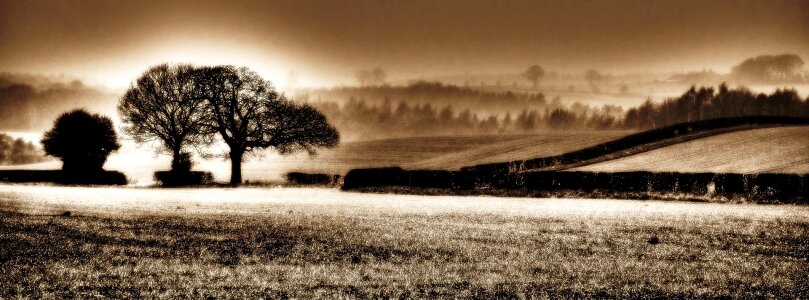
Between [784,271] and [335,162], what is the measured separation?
7900cm

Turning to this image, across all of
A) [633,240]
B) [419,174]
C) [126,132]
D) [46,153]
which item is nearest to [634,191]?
[419,174]

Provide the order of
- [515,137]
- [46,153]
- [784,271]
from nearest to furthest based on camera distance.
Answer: [784,271] < [46,153] < [515,137]

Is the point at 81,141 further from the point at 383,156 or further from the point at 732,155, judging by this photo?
the point at 732,155

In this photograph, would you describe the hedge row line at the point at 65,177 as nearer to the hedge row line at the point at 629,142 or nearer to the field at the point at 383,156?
the field at the point at 383,156

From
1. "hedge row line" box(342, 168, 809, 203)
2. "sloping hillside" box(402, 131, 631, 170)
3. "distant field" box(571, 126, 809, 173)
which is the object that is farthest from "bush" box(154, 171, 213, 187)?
"distant field" box(571, 126, 809, 173)

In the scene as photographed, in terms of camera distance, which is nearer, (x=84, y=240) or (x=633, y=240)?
(x=84, y=240)

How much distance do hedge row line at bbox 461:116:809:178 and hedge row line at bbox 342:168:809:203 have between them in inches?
Result: 81.6

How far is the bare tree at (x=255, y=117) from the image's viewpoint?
7012cm

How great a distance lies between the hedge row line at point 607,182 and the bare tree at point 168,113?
2541 centimetres

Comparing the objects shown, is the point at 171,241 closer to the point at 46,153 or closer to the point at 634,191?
the point at 634,191

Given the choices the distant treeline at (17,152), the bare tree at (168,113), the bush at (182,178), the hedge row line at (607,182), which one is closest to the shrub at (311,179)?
the hedge row line at (607,182)

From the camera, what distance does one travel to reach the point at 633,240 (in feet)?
55.8

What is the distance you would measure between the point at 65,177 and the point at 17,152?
12160cm

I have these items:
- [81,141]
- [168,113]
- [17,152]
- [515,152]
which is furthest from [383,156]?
[17,152]
